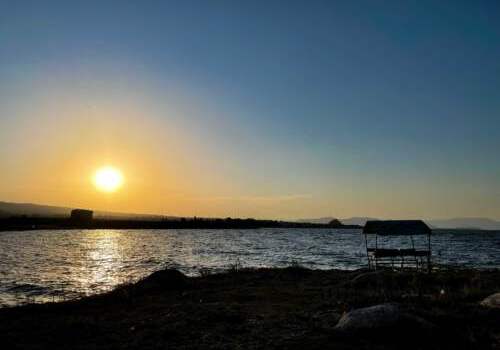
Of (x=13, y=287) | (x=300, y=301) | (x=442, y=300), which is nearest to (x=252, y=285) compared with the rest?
(x=300, y=301)

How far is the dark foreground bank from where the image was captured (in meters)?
11.3

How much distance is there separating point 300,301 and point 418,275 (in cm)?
921

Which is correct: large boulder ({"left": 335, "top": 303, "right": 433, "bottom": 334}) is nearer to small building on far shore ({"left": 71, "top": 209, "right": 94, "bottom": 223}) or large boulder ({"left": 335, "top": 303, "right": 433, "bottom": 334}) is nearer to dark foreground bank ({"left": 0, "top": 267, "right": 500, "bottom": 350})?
dark foreground bank ({"left": 0, "top": 267, "right": 500, "bottom": 350})

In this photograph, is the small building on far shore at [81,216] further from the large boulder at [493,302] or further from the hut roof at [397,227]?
the large boulder at [493,302]

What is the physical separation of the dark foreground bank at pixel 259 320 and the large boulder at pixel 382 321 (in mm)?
25

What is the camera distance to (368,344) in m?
10.9

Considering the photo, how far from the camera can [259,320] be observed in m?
13.8

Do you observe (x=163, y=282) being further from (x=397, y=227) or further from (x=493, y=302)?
(x=397, y=227)

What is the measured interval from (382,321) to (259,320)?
3.94 metres

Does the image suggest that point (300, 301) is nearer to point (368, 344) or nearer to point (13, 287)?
point (368, 344)

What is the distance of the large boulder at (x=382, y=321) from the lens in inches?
449

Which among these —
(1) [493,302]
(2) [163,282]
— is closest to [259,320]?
(1) [493,302]

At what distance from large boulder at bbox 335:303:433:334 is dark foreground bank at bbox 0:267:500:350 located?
3 cm

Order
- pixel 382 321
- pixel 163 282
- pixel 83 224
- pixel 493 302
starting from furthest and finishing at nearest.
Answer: pixel 83 224 → pixel 163 282 → pixel 493 302 → pixel 382 321
